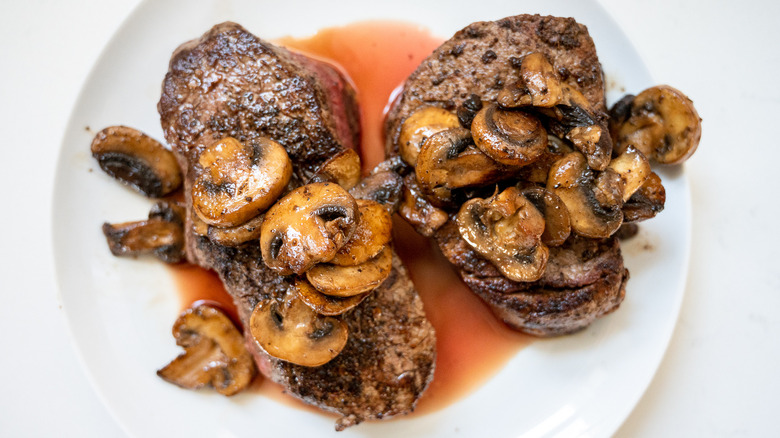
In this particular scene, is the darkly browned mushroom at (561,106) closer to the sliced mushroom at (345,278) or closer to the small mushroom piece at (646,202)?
the small mushroom piece at (646,202)

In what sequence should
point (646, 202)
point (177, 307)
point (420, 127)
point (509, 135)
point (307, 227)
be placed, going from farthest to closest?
point (177, 307) → point (420, 127) → point (646, 202) → point (509, 135) → point (307, 227)

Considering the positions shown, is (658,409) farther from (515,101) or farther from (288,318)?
Result: (288,318)

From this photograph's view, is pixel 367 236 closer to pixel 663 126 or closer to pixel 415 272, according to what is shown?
pixel 415 272

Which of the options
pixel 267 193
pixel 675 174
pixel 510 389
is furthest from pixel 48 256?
pixel 675 174

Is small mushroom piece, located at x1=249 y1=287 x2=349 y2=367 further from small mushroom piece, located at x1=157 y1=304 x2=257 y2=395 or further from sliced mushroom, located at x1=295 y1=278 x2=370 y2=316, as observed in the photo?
small mushroom piece, located at x1=157 y1=304 x2=257 y2=395

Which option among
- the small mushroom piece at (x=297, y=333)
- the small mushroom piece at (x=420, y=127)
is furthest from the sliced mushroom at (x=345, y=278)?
the small mushroom piece at (x=420, y=127)

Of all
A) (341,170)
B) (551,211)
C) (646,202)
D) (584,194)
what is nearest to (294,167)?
(341,170)

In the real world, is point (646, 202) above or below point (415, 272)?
above
